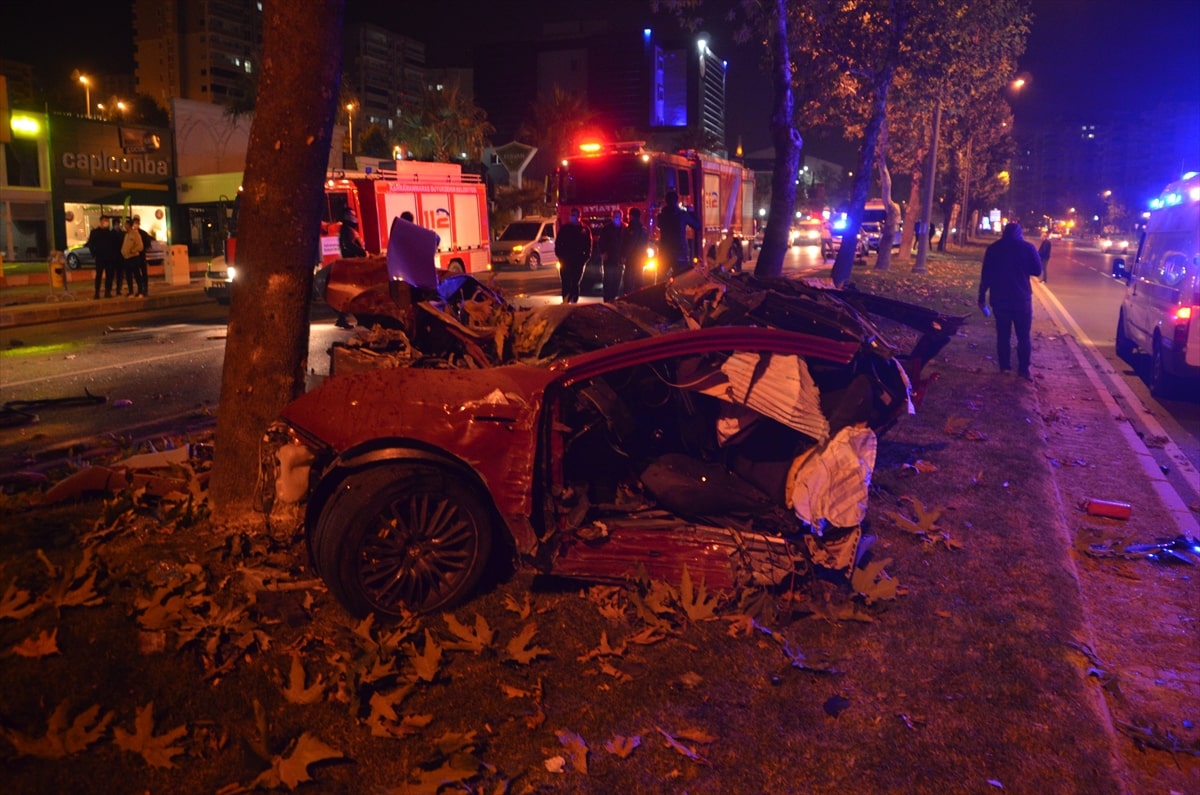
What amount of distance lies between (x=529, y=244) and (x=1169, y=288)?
79.2ft

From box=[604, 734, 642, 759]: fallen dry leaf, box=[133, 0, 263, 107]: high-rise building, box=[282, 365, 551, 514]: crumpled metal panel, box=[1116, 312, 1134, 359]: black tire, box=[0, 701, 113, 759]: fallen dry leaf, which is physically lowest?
box=[604, 734, 642, 759]: fallen dry leaf

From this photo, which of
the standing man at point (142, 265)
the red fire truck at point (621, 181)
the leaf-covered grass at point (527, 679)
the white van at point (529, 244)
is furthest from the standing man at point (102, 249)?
the leaf-covered grass at point (527, 679)

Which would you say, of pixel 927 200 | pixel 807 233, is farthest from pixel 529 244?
pixel 807 233

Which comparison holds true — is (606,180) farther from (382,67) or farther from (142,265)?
(382,67)

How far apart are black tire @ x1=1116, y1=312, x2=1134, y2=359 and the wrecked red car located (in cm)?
1019

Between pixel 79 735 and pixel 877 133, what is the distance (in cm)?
2367

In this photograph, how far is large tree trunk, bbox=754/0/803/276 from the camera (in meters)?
17.3

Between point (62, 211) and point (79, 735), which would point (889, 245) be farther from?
point (62, 211)

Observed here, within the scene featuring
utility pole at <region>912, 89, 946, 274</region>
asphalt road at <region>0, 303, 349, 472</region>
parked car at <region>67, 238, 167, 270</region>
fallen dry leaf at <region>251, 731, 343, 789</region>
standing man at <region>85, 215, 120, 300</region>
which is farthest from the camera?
parked car at <region>67, 238, 167, 270</region>

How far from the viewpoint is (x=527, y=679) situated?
12.2ft

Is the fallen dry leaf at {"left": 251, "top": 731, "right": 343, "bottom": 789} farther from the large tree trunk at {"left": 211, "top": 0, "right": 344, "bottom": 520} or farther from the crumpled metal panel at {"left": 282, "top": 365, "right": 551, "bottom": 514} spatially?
the large tree trunk at {"left": 211, "top": 0, "right": 344, "bottom": 520}

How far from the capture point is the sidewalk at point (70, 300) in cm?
1800

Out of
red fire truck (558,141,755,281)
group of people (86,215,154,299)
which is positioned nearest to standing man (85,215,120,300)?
group of people (86,215,154,299)

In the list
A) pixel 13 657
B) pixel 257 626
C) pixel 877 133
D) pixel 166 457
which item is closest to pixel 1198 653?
pixel 257 626
